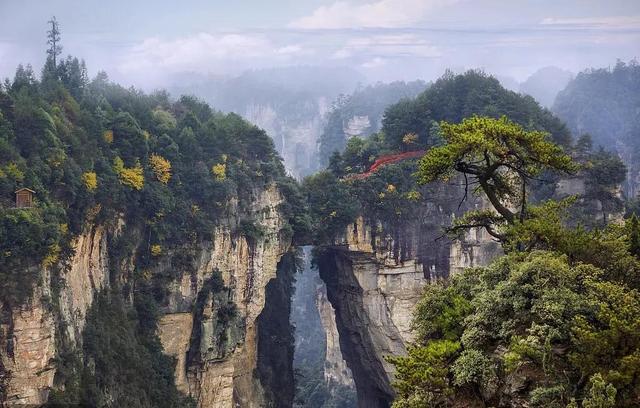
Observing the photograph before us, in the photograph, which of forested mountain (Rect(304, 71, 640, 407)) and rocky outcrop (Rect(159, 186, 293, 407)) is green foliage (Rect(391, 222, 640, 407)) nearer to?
forested mountain (Rect(304, 71, 640, 407))

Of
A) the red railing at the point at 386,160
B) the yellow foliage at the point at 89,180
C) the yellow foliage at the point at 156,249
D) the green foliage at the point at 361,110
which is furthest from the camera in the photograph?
the green foliage at the point at 361,110

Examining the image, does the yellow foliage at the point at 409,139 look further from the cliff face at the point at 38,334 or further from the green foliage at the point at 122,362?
the cliff face at the point at 38,334

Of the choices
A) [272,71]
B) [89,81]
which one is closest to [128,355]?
[89,81]

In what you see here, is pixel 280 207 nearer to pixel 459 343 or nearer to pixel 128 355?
pixel 128 355

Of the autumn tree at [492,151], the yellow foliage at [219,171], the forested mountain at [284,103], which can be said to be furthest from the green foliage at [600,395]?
the forested mountain at [284,103]

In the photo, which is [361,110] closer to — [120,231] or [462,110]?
[462,110]

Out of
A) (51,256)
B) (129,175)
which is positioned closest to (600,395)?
(51,256)
